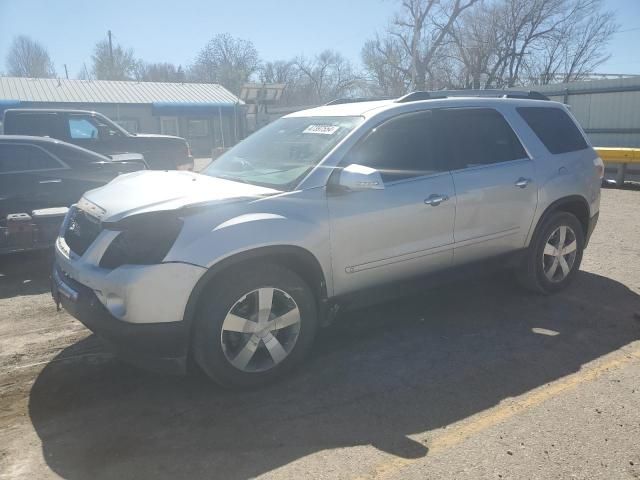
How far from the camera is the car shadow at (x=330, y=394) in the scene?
2787 mm

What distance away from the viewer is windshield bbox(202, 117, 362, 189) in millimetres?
3746

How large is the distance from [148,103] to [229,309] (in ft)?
97.6

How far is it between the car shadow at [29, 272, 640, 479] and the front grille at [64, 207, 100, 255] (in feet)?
2.96

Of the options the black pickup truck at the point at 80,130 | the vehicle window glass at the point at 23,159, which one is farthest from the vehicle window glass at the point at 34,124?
the vehicle window glass at the point at 23,159

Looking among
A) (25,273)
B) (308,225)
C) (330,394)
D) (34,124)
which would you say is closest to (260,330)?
(330,394)

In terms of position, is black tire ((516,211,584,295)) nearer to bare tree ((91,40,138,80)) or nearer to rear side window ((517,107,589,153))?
rear side window ((517,107,589,153))

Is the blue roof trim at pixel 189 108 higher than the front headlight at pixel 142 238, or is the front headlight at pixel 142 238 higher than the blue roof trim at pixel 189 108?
the blue roof trim at pixel 189 108

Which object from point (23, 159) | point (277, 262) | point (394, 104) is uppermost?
point (394, 104)

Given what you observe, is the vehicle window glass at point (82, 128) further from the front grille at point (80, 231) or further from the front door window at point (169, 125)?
the front door window at point (169, 125)

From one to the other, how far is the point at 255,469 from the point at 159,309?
1009 millimetres

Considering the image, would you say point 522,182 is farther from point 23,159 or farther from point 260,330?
point 23,159

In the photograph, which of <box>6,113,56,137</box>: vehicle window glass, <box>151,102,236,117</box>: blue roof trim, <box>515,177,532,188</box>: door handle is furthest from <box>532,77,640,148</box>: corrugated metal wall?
<box>151,102,236,117</box>: blue roof trim

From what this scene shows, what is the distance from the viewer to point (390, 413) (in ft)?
10.2

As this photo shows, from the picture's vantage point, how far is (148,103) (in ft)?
99.1
